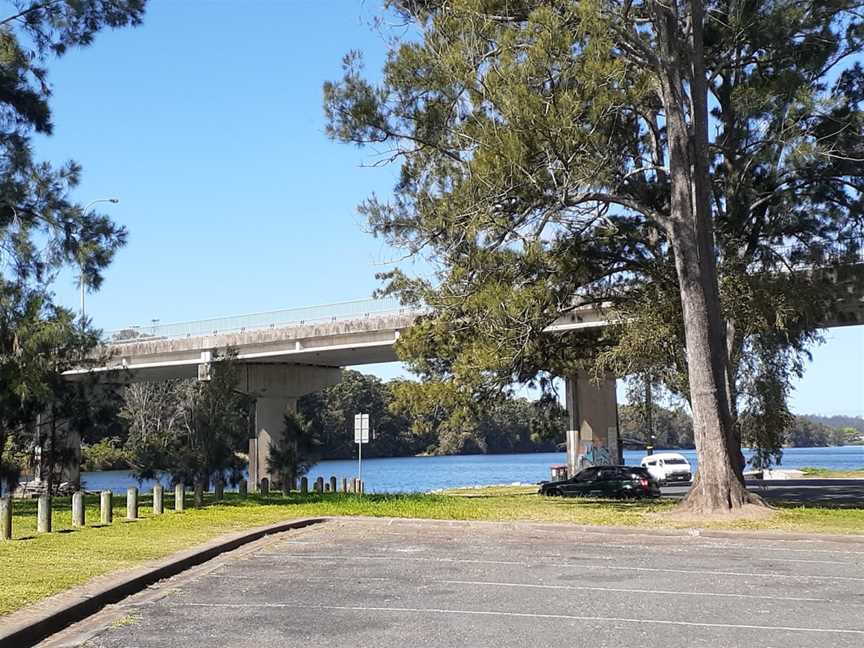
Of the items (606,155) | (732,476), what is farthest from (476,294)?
(732,476)

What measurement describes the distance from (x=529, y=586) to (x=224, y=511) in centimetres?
1284

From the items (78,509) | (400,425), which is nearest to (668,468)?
(78,509)

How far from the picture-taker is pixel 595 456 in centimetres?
4456

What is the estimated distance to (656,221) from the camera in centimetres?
2231

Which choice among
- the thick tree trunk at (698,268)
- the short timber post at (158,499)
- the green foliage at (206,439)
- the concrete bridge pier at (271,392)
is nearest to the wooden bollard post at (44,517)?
the short timber post at (158,499)

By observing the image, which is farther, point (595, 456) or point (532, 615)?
point (595, 456)

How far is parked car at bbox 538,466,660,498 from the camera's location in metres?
32.9

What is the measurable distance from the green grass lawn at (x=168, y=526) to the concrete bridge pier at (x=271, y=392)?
24.0 m

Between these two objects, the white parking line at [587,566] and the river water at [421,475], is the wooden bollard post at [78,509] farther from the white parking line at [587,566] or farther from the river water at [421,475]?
the river water at [421,475]

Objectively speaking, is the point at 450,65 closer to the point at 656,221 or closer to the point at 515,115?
the point at 515,115

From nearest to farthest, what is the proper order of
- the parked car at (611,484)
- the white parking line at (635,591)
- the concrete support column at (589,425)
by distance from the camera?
the white parking line at (635,591), the parked car at (611,484), the concrete support column at (589,425)

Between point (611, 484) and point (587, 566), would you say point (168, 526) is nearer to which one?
point (587, 566)

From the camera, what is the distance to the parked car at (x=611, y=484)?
3288 centimetres

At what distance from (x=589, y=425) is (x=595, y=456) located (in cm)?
173
